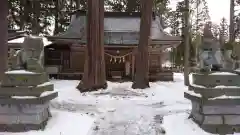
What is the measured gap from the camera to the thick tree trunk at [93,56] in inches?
581

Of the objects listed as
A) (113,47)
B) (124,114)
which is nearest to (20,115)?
Answer: (124,114)

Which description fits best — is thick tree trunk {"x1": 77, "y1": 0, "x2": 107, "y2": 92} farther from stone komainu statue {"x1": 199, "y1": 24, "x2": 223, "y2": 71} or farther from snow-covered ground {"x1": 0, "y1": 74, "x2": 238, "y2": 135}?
stone komainu statue {"x1": 199, "y1": 24, "x2": 223, "y2": 71}

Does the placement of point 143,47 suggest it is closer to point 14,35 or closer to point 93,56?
point 93,56

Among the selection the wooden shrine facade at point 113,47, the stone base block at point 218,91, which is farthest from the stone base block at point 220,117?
the wooden shrine facade at point 113,47

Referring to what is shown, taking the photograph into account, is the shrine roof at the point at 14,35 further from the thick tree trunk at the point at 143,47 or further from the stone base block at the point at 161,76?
the thick tree trunk at the point at 143,47

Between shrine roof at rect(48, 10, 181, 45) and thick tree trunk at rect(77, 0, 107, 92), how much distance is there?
6.09 meters

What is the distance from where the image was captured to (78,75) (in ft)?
74.8

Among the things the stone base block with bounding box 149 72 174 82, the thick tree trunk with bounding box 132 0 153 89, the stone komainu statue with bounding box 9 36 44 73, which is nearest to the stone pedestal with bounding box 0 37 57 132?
the stone komainu statue with bounding box 9 36 44 73

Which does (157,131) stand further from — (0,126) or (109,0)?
(109,0)

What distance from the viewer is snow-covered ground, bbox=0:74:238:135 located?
24.1 feet

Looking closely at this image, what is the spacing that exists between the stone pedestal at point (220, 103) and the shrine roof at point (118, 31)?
47.5 ft

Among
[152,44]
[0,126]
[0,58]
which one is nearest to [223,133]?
[0,126]

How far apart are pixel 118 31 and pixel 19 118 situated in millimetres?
17238

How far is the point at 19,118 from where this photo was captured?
273 inches
